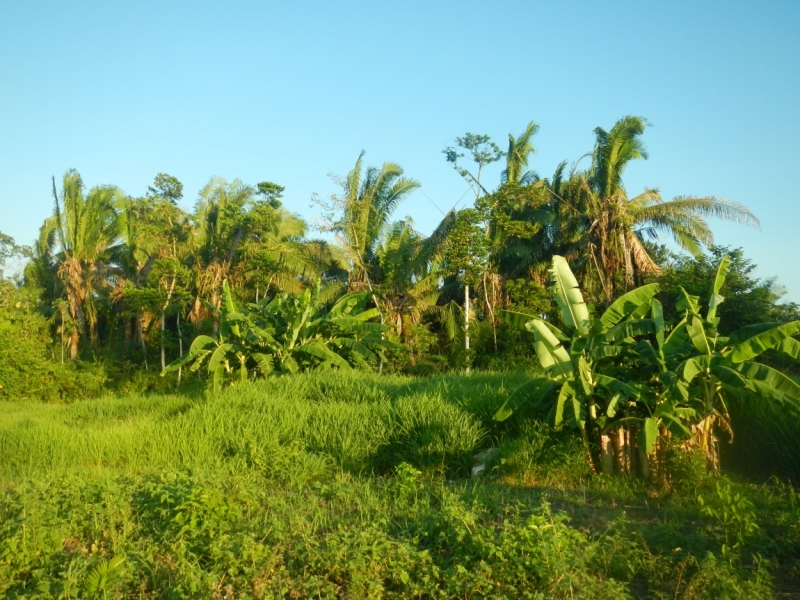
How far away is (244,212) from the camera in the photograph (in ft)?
75.8

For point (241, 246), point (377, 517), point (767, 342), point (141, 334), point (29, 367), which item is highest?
point (241, 246)

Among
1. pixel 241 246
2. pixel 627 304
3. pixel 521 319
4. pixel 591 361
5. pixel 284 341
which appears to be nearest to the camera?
pixel 591 361

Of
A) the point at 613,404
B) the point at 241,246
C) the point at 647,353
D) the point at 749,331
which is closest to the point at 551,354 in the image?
the point at 613,404

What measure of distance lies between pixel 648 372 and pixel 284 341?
9.39m

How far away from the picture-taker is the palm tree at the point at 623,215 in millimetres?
19781

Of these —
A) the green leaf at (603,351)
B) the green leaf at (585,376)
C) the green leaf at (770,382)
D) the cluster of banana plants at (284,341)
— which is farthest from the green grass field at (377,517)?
the cluster of banana plants at (284,341)

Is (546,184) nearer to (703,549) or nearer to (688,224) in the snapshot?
(688,224)

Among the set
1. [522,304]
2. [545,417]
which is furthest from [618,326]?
[522,304]

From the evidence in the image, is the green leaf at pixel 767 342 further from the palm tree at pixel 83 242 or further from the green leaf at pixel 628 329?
the palm tree at pixel 83 242

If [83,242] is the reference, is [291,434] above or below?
below

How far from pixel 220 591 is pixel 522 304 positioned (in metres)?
15.5

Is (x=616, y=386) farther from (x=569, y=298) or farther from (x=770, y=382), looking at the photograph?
(x=770, y=382)

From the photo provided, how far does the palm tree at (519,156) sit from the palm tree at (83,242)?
14.3 metres

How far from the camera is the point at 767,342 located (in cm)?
733
